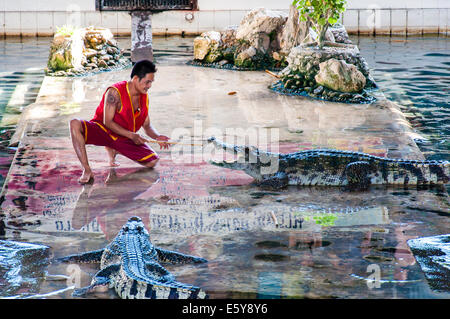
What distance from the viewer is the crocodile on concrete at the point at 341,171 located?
595 cm

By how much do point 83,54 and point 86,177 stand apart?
6.50 metres

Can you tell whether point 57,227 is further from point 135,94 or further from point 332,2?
point 332,2

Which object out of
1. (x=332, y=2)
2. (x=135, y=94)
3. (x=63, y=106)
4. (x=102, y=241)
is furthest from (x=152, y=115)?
(x=102, y=241)

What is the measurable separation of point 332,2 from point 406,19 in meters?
7.26

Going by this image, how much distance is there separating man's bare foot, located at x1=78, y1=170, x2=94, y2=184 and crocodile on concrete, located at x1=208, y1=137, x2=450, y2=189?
1.58m

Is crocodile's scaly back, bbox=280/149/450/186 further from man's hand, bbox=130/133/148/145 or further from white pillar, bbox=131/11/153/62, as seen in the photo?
white pillar, bbox=131/11/153/62

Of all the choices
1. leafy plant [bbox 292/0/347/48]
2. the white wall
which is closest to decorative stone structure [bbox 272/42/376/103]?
leafy plant [bbox 292/0/347/48]

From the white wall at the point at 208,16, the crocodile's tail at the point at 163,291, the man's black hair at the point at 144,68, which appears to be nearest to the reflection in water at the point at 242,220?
the crocodile's tail at the point at 163,291

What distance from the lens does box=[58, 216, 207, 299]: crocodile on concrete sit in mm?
3654

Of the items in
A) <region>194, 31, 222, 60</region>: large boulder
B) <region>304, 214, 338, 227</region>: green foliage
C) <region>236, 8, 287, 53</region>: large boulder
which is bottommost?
<region>304, 214, 338, 227</region>: green foliage

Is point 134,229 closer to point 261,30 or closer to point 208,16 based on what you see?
point 261,30

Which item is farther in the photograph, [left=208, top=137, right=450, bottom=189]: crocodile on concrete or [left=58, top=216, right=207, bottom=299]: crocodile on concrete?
[left=208, top=137, right=450, bottom=189]: crocodile on concrete

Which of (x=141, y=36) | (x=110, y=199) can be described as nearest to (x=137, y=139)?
(x=110, y=199)

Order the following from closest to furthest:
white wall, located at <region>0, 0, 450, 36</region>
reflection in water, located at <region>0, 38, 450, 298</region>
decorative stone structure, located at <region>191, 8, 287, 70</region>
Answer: reflection in water, located at <region>0, 38, 450, 298</region>
decorative stone structure, located at <region>191, 8, 287, 70</region>
white wall, located at <region>0, 0, 450, 36</region>
